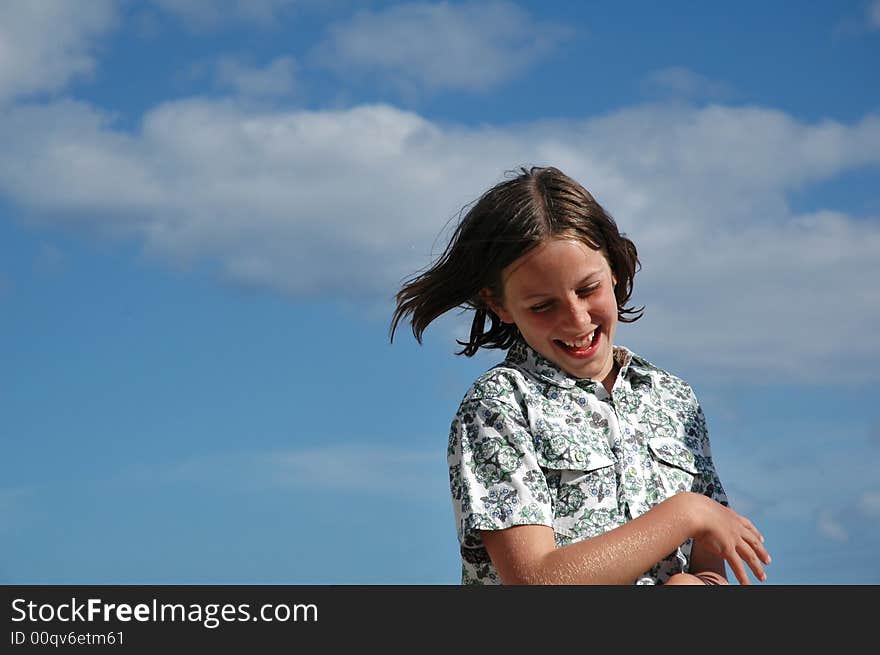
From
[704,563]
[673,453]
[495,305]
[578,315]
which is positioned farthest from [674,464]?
[495,305]

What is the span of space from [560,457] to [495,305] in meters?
0.62

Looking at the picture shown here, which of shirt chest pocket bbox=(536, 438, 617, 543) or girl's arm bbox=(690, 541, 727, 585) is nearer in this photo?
shirt chest pocket bbox=(536, 438, 617, 543)

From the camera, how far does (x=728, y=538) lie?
353 centimetres

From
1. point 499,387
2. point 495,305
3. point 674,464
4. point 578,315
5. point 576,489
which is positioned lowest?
point 576,489

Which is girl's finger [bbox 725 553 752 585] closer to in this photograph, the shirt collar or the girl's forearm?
the girl's forearm

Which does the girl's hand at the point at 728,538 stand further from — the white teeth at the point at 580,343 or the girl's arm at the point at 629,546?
the white teeth at the point at 580,343

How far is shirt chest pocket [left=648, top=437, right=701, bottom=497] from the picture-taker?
3.99m

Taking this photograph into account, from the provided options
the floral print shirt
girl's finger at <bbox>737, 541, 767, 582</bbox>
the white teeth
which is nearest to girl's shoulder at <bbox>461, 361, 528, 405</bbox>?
the floral print shirt

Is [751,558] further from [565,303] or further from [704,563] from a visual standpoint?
[565,303]

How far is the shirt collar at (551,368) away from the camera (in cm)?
394
